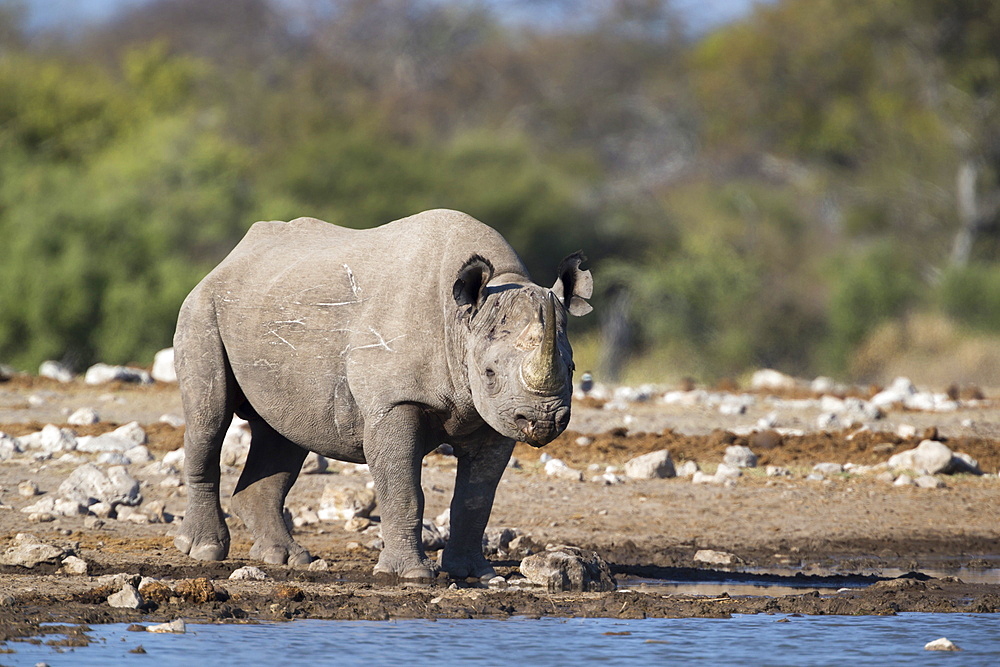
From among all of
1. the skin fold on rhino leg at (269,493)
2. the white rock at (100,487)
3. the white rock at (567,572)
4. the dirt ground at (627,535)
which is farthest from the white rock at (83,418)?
the white rock at (567,572)

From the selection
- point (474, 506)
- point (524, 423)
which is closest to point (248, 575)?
point (474, 506)

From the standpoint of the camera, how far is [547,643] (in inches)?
271

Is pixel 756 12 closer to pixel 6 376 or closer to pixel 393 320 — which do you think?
pixel 6 376

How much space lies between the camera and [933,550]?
10.2 meters

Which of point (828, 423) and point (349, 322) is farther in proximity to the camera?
point (828, 423)

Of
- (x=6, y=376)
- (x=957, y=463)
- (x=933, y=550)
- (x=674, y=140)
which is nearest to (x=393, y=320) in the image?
(x=933, y=550)

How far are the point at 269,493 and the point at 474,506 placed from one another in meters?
1.44

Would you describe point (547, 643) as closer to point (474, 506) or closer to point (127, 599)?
point (474, 506)

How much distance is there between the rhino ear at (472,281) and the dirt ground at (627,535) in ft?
4.82

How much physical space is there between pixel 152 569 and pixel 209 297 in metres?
1.66

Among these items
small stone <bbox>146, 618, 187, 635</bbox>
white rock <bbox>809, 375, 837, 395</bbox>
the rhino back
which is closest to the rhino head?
the rhino back

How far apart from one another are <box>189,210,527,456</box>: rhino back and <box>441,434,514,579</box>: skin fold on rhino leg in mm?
453

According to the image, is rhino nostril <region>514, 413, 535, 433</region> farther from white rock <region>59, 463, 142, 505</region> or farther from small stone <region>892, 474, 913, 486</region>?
small stone <region>892, 474, 913, 486</region>

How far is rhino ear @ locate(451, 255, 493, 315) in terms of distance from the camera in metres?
7.83
